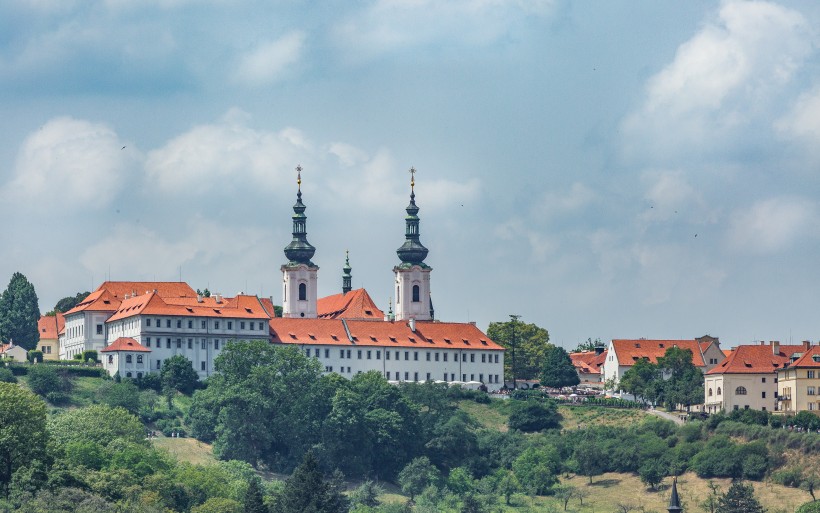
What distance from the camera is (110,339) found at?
18638 cm

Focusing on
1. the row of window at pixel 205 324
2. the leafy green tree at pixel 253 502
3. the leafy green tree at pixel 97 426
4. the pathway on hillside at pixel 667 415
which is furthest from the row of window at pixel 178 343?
the leafy green tree at pixel 253 502

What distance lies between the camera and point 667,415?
177 metres

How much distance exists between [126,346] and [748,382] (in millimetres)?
46968

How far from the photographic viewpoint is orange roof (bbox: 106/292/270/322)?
181500 millimetres

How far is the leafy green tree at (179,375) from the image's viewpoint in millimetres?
174625

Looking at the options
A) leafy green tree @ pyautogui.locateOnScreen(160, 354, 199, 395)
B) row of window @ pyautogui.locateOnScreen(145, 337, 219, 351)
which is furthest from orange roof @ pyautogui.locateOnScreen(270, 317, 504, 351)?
leafy green tree @ pyautogui.locateOnScreen(160, 354, 199, 395)

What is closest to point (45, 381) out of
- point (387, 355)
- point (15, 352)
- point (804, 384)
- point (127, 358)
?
point (127, 358)

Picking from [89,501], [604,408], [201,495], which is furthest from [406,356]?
[89,501]

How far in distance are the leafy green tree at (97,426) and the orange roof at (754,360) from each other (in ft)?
157

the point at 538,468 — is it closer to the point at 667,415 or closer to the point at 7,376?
the point at 667,415

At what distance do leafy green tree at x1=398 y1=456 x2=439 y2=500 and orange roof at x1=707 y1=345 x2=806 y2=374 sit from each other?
2614 centimetres

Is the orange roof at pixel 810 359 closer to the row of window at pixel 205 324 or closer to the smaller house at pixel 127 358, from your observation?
the row of window at pixel 205 324

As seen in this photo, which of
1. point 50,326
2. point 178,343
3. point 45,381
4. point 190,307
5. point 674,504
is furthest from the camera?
point 50,326

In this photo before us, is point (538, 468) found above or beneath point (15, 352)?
beneath
